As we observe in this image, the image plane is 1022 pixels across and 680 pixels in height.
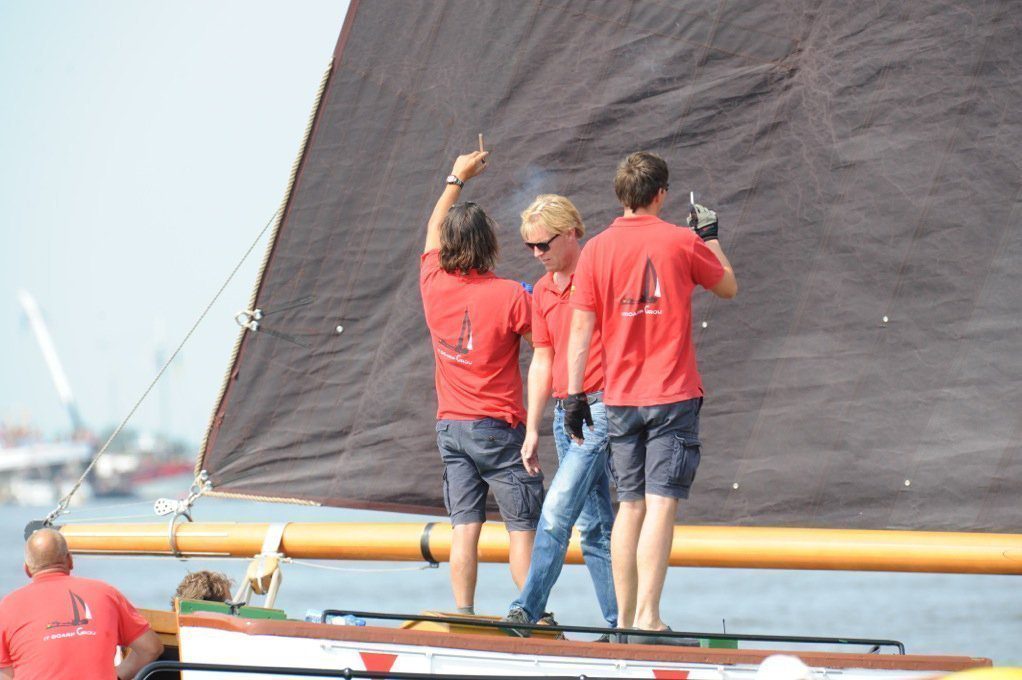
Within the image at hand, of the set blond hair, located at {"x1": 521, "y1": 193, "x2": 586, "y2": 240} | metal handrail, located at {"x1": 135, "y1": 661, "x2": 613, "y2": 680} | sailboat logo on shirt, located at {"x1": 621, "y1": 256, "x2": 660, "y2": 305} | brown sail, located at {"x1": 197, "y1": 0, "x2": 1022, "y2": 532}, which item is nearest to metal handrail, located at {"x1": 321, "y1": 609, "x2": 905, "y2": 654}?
metal handrail, located at {"x1": 135, "y1": 661, "x2": 613, "y2": 680}

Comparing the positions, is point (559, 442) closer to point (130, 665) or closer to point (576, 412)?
point (576, 412)

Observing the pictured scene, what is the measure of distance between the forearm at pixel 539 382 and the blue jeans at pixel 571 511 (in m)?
0.12

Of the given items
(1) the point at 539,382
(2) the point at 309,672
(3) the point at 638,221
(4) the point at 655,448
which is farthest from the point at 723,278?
(2) the point at 309,672

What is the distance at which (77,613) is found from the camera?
535cm

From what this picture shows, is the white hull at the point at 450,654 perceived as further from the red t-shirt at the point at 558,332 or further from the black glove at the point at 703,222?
the black glove at the point at 703,222

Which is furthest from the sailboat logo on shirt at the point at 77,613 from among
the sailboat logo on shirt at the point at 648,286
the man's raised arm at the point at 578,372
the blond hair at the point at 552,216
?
the sailboat logo on shirt at the point at 648,286

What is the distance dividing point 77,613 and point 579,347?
2105mm

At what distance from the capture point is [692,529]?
21.3ft

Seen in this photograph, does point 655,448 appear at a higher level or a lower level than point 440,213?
lower

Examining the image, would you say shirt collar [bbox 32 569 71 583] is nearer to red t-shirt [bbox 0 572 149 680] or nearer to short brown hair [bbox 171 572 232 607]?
red t-shirt [bbox 0 572 149 680]

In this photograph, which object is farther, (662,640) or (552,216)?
(552,216)

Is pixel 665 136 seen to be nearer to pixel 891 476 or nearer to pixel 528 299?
pixel 528 299

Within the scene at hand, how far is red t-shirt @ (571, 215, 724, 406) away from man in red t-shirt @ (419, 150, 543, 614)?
0.63m

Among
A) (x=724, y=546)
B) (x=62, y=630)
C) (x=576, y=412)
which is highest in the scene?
(x=576, y=412)
